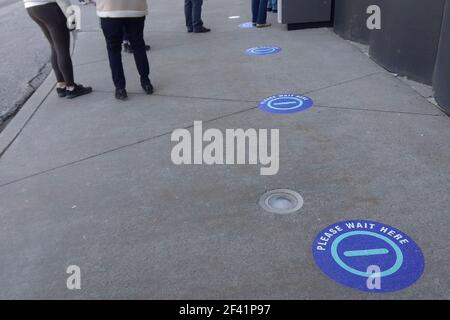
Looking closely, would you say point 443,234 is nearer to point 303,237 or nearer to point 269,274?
point 303,237

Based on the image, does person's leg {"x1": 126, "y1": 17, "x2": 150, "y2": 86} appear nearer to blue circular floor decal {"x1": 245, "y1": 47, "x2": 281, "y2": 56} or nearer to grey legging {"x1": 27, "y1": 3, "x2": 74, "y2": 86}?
grey legging {"x1": 27, "y1": 3, "x2": 74, "y2": 86}

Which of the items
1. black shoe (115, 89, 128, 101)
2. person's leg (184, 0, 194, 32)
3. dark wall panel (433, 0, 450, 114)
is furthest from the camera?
person's leg (184, 0, 194, 32)

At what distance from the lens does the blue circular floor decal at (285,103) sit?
14.3ft

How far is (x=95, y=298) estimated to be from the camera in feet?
7.70

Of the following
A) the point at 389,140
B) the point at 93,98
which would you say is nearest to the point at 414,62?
the point at 389,140

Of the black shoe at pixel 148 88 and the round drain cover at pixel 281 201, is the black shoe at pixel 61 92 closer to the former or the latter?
the black shoe at pixel 148 88

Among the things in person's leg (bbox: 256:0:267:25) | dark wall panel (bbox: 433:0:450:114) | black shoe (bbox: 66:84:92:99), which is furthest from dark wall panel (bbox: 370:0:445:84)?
black shoe (bbox: 66:84:92:99)

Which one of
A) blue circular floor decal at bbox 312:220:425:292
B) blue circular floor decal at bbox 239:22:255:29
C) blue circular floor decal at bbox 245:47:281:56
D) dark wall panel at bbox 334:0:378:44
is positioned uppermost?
dark wall panel at bbox 334:0:378:44

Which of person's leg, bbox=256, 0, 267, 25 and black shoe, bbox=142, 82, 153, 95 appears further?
person's leg, bbox=256, 0, 267, 25

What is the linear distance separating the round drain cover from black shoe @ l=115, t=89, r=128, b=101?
2.68m

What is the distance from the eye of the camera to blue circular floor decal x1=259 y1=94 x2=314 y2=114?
4367 mm

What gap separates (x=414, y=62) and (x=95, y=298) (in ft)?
13.7

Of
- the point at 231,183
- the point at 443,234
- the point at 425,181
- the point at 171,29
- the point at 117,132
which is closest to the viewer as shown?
the point at 443,234

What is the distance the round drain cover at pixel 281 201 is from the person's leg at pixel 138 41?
107 inches
